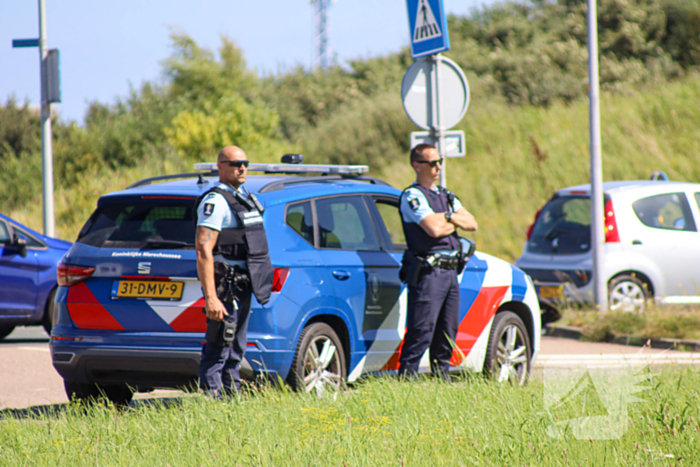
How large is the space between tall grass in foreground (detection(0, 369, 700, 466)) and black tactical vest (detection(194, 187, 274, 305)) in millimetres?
672

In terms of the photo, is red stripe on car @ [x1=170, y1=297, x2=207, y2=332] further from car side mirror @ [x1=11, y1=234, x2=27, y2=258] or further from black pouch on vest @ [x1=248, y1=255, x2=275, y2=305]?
car side mirror @ [x1=11, y1=234, x2=27, y2=258]

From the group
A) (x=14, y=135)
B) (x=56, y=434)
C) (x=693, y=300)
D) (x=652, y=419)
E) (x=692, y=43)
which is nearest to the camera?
(x=652, y=419)

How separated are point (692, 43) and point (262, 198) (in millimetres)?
22329

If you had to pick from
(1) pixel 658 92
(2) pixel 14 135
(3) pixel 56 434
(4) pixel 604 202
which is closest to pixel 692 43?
(1) pixel 658 92

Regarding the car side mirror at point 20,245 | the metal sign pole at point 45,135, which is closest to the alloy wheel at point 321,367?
the car side mirror at point 20,245

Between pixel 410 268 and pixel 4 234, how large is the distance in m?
6.43

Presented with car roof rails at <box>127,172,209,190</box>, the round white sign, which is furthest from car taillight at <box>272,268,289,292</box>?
the round white sign

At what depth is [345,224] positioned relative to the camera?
629cm

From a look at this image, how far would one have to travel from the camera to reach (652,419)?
4305 mm

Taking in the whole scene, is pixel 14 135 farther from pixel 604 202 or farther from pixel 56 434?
pixel 56 434

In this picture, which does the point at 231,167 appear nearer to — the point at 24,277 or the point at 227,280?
the point at 227,280

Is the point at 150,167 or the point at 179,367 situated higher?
the point at 150,167

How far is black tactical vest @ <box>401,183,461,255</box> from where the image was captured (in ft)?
20.1

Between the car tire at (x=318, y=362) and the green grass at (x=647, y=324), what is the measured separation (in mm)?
5152
